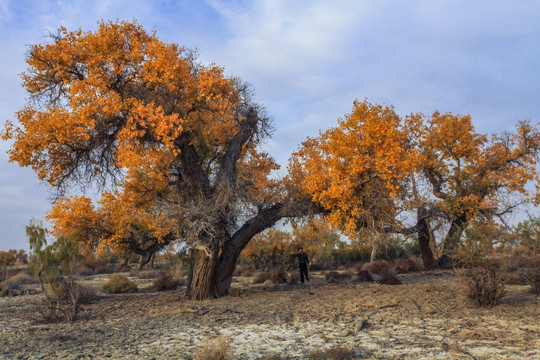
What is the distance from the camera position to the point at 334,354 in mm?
6578

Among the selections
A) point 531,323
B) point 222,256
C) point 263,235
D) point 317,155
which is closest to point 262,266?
point 263,235

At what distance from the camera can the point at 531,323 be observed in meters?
8.62

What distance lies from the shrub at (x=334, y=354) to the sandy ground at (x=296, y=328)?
0.16 meters

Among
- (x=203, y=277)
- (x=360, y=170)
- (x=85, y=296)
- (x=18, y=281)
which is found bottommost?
(x=85, y=296)

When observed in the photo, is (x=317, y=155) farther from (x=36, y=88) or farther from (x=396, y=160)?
(x=36, y=88)

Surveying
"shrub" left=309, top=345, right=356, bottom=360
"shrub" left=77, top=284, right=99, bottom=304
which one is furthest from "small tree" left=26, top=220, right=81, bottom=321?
"shrub" left=309, top=345, right=356, bottom=360

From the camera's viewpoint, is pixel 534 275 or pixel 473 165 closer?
pixel 534 275

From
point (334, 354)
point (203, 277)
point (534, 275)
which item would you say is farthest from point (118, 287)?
point (534, 275)

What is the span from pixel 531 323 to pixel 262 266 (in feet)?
73.0

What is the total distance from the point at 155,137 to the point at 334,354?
8.51 metres

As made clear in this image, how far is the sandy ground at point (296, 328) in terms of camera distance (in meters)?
7.17

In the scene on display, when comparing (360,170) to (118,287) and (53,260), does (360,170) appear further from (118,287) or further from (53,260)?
(118,287)

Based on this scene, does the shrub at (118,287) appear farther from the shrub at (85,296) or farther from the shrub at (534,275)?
the shrub at (534,275)

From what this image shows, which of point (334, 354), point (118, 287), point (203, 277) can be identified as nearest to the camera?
point (334, 354)
